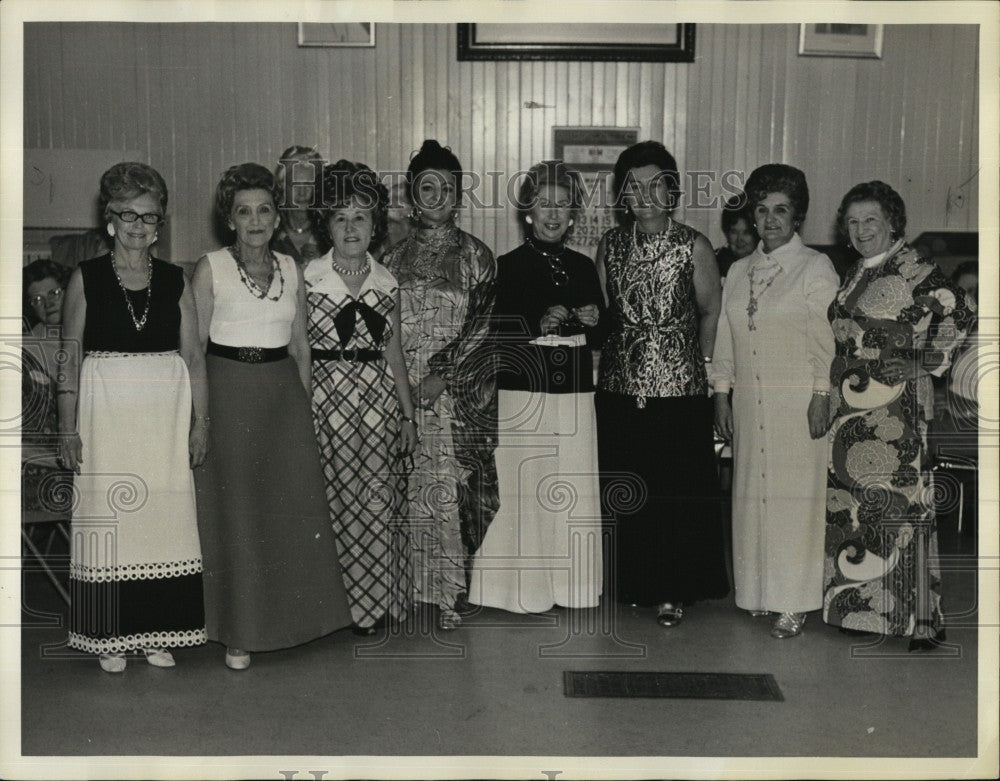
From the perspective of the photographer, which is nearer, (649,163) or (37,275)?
(649,163)

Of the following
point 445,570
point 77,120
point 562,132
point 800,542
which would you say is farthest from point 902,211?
point 77,120

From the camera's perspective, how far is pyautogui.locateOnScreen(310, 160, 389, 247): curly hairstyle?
3246 mm

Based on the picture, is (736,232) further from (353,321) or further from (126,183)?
(126,183)

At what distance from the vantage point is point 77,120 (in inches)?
160

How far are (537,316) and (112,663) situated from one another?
1710 mm

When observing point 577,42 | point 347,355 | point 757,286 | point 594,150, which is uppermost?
point 577,42

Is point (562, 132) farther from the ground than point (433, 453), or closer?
farther from the ground

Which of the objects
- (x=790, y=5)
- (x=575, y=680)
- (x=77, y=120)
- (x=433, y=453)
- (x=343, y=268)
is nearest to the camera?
(x=790, y=5)

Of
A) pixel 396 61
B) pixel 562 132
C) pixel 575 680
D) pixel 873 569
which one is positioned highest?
pixel 396 61

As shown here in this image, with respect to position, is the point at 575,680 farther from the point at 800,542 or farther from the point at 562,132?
the point at 562,132

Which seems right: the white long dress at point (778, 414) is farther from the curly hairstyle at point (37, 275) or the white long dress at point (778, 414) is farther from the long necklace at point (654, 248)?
the curly hairstyle at point (37, 275)

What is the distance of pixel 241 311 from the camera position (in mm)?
3076

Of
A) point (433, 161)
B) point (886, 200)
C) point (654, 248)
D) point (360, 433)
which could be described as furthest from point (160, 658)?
point (886, 200)

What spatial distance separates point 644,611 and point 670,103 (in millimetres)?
2103
